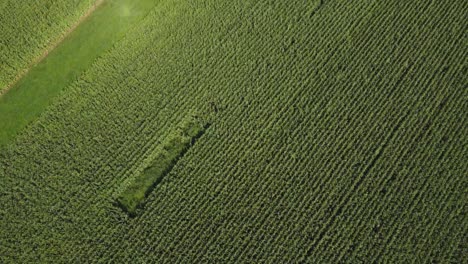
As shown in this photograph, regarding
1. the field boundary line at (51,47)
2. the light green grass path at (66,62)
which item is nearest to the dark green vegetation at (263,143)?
the light green grass path at (66,62)

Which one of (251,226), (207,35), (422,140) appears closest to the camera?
(251,226)

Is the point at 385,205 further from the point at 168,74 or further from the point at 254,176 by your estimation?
the point at 168,74

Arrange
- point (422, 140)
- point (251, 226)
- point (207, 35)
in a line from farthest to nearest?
point (207, 35), point (422, 140), point (251, 226)

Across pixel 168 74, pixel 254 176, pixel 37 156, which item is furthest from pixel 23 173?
pixel 254 176

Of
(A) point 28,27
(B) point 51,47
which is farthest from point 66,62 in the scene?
(A) point 28,27

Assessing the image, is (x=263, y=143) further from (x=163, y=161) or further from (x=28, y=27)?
(x=28, y=27)

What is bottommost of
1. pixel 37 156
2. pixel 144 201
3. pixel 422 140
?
pixel 37 156
